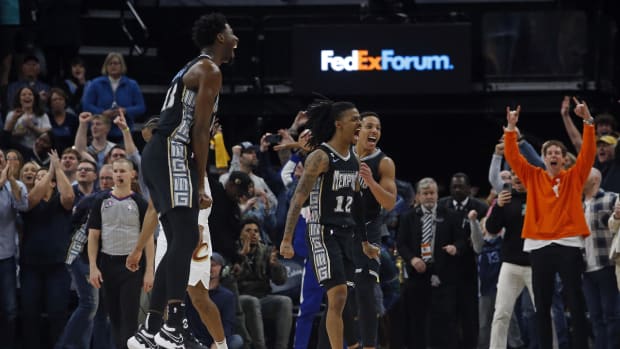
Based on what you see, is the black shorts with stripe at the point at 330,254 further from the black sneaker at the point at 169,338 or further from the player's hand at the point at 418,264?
the player's hand at the point at 418,264

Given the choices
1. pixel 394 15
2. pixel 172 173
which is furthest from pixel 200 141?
pixel 394 15

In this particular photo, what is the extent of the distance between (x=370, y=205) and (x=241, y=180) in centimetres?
298

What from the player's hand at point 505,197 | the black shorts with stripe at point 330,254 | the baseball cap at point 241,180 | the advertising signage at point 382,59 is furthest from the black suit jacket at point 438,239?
the black shorts with stripe at point 330,254

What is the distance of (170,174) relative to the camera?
753 cm

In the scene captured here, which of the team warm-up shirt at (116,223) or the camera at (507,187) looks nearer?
the team warm-up shirt at (116,223)

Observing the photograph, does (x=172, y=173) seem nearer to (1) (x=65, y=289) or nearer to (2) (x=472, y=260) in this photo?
(1) (x=65, y=289)

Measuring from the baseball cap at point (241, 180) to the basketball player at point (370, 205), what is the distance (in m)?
2.73

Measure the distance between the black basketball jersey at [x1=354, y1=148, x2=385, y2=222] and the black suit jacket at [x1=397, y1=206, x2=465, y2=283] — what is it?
9.90 ft

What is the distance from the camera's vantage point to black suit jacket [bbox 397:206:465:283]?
13.3m

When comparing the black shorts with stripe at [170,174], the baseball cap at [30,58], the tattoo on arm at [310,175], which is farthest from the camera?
the baseball cap at [30,58]

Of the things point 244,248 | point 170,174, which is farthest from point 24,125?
point 170,174

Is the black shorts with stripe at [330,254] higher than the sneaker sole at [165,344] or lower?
higher

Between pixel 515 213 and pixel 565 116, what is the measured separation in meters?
1.14

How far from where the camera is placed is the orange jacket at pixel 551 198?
463 inches
